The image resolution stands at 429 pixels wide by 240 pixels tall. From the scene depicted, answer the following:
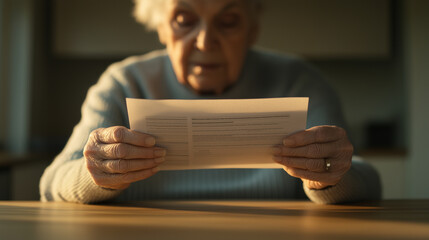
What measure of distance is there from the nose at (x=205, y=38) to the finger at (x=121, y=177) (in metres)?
0.49

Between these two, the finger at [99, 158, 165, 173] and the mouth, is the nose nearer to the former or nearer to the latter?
the mouth

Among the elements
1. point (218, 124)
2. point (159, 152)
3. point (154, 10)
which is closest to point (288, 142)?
point (218, 124)

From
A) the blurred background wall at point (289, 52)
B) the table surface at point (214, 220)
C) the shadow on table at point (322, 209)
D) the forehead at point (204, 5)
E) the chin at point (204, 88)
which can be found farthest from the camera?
the blurred background wall at point (289, 52)

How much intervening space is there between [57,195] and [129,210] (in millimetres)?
311

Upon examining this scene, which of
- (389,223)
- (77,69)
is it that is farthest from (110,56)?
(389,223)

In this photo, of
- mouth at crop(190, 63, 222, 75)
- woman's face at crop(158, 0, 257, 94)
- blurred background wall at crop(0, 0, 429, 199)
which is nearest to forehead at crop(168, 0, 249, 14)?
woman's face at crop(158, 0, 257, 94)

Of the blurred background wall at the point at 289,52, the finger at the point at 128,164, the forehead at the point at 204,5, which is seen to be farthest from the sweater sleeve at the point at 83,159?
the blurred background wall at the point at 289,52

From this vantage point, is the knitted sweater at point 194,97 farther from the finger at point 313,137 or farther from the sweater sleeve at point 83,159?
the finger at point 313,137

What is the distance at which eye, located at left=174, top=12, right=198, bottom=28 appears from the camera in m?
1.29

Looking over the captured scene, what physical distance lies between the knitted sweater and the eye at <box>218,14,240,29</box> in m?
0.24

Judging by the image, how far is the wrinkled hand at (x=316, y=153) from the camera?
0.90 m

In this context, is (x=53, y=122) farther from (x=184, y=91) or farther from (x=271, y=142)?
(x=271, y=142)

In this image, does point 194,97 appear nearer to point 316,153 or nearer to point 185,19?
point 185,19

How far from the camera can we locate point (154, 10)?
1465 millimetres
